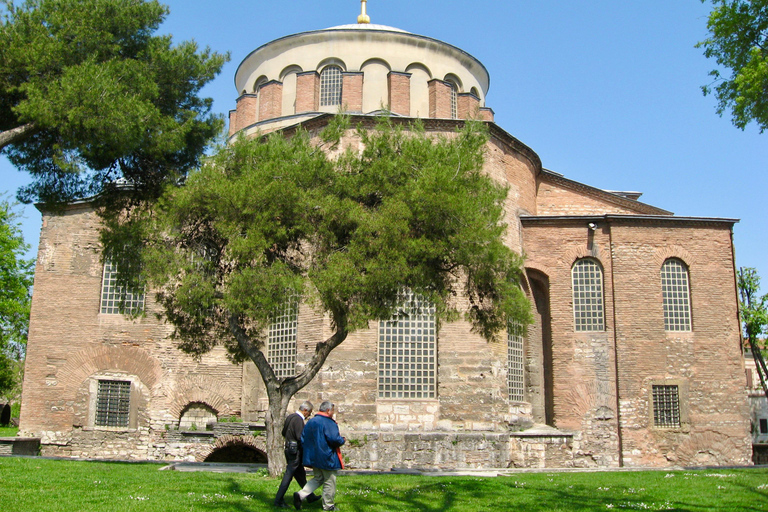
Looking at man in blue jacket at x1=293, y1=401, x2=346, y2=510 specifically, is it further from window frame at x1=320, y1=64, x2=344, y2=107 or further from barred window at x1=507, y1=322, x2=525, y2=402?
window frame at x1=320, y1=64, x2=344, y2=107

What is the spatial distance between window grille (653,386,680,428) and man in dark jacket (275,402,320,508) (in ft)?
41.2

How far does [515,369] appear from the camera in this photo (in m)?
18.1

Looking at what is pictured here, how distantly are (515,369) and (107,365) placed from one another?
1071 centimetres

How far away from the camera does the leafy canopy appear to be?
10117 millimetres

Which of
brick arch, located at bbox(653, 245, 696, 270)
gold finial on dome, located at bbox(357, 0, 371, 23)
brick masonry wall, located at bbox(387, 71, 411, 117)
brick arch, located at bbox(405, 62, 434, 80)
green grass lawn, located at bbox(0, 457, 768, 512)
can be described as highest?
gold finial on dome, located at bbox(357, 0, 371, 23)

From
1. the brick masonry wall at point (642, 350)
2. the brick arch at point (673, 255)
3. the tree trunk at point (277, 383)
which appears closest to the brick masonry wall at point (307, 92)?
the brick masonry wall at point (642, 350)

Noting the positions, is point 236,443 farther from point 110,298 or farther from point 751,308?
point 751,308

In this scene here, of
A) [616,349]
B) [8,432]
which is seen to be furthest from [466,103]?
[8,432]

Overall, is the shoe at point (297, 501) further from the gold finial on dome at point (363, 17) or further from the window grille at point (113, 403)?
the gold finial on dome at point (363, 17)

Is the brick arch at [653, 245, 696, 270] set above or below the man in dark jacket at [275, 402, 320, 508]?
above

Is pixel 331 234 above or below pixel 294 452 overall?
above

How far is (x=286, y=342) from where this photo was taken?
16.8 meters

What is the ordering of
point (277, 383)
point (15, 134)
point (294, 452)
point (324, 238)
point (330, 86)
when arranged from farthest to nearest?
point (330, 86) < point (277, 383) < point (324, 238) < point (15, 134) < point (294, 452)

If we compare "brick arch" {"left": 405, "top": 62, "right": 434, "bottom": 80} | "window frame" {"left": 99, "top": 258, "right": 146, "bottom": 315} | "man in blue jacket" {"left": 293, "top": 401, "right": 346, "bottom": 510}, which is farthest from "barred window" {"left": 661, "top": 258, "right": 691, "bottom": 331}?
"window frame" {"left": 99, "top": 258, "right": 146, "bottom": 315}
